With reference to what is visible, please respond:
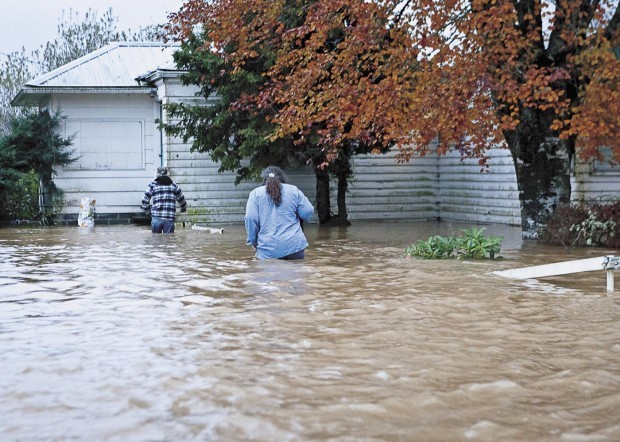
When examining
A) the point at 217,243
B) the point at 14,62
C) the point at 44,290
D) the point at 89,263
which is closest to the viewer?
the point at 44,290

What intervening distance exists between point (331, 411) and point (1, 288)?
7.46 meters

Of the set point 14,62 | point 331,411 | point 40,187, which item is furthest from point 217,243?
point 14,62

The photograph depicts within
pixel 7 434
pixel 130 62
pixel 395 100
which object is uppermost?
pixel 130 62

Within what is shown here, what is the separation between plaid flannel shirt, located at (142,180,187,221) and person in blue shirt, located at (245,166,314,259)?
7.40 meters

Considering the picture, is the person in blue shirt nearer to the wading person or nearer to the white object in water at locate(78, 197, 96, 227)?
the wading person

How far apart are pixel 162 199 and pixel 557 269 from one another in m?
11.9

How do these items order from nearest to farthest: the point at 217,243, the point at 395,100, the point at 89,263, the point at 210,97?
the point at 89,263 → the point at 395,100 → the point at 217,243 → the point at 210,97

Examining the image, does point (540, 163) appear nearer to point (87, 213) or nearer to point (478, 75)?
point (478, 75)

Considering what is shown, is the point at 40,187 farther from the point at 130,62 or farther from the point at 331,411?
the point at 331,411

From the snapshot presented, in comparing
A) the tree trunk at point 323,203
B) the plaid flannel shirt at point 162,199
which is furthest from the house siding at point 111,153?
the plaid flannel shirt at point 162,199

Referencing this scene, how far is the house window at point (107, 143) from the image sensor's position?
2998 cm

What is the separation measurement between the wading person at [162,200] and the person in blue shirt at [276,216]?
7400 mm

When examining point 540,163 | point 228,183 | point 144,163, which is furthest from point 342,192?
point 540,163

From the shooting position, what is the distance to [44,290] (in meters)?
12.0
